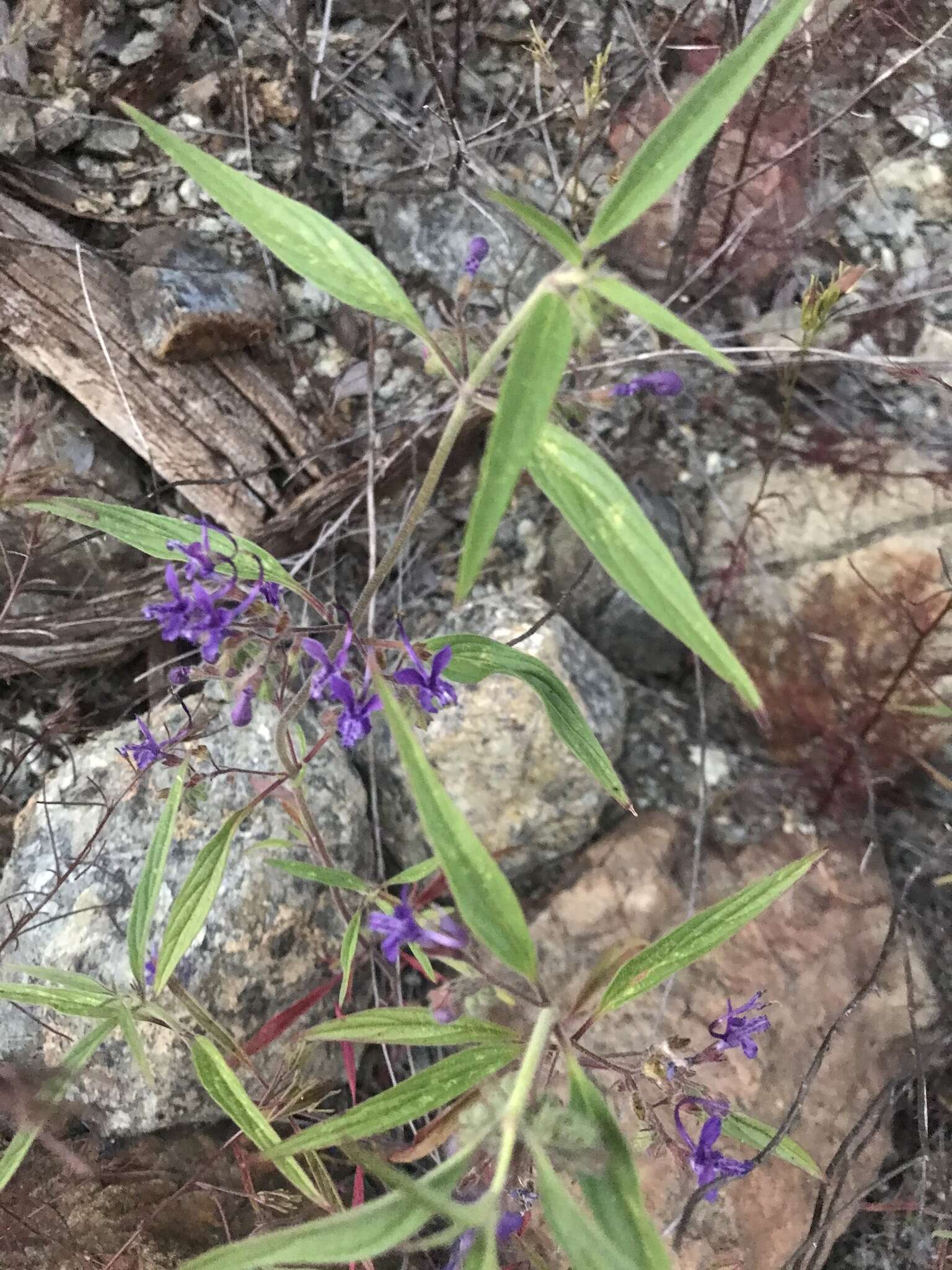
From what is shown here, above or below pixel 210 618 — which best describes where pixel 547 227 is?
above

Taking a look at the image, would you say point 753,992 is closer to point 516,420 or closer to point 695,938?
point 695,938

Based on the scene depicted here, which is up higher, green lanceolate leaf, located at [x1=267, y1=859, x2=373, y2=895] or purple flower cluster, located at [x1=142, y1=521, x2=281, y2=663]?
purple flower cluster, located at [x1=142, y1=521, x2=281, y2=663]

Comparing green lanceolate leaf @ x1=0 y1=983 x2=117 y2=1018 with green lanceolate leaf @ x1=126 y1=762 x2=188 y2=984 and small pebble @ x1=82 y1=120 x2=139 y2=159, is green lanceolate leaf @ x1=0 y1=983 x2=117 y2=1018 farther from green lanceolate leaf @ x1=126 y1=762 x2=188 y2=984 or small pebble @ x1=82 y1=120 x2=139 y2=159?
small pebble @ x1=82 y1=120 x2=139 y2=159

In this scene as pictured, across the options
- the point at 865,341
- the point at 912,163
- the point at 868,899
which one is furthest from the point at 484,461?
the point at 912,163


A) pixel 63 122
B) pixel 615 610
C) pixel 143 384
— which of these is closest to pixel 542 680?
pixel 615 610

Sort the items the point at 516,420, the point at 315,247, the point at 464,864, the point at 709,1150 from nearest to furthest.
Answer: the point at 516,420
the point at 464,864
the point at 315,247
the point at 709,1150

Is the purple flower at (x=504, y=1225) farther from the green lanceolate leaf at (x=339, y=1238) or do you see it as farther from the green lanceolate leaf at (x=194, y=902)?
the green lanceolate leaf at (x=194, y=902)

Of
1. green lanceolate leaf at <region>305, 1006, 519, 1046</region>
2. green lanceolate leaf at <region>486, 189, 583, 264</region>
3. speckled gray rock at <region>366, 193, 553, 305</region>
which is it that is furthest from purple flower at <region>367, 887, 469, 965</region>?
speckled gray rock at <region>366, 193, 553, 305</region>
